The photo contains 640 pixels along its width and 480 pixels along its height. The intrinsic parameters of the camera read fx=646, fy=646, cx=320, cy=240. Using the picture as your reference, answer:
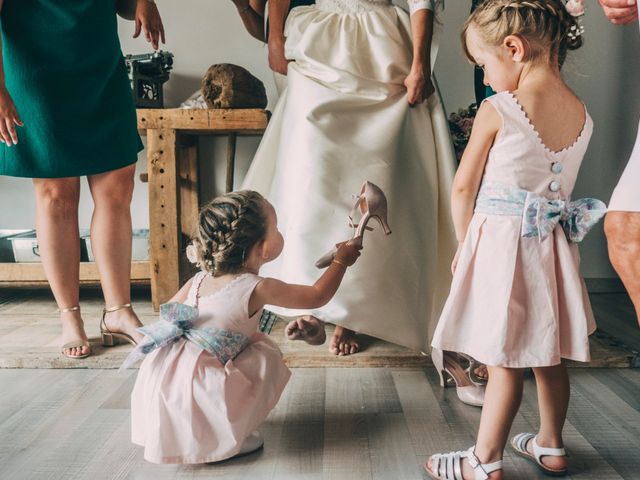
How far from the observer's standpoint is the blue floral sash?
1.13 m

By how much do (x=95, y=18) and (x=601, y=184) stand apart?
215cm

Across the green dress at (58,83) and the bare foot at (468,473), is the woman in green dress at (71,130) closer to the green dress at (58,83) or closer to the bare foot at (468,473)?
the green dress at (58,83)

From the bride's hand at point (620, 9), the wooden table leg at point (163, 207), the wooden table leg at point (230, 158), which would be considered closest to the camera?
the bride's hand at point (620, 9)

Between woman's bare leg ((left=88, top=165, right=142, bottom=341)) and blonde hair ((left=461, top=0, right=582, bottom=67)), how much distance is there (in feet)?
3.70

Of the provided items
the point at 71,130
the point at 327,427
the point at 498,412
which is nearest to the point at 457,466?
the point at 498,412

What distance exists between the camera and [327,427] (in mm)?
1417

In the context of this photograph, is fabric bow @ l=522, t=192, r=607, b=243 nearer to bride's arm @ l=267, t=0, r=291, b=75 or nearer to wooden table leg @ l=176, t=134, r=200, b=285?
bride's arm @ l=267, t=0, r=291, b=75

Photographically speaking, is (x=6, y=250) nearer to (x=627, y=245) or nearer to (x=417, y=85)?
(x=417, y=85)

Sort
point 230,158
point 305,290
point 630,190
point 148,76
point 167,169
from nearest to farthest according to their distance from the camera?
point 630,190 → point 305,290 → point 167,169 → point 148,76 → point 230,158

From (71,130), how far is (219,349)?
846 mm

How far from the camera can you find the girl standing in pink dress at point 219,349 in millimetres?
1234

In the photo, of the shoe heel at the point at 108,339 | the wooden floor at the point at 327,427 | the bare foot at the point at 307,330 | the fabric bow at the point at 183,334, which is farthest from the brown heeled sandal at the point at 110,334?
the fabric bow at the point at 183,334

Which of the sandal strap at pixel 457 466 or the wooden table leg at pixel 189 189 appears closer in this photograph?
the sandal strap at pixel 457 466

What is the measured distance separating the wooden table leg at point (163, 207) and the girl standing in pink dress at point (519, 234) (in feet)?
4.55
